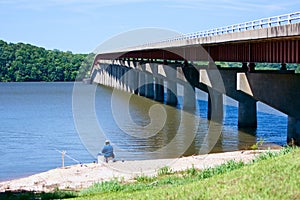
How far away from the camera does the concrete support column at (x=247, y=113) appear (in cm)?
4953

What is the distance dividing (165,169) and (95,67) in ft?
516

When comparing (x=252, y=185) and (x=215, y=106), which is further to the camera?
(x=215, y=106)

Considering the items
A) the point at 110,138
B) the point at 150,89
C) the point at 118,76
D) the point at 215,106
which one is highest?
the point at 118,76

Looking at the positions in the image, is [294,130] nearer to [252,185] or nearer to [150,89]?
[252,185]

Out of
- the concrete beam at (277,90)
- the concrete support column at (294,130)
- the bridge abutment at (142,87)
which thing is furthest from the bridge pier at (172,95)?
the concrete support column at (294,130)

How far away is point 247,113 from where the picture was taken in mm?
50000

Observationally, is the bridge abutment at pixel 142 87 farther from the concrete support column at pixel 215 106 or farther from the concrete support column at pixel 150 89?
the concrete support column at pixel 215 106

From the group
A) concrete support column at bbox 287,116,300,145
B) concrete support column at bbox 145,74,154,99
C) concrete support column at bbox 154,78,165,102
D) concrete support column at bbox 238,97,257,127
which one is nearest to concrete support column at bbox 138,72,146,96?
concrete support column at bbox 145,74,154,99

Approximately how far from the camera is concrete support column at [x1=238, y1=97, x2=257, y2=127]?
49531mm

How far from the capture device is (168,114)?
65875mm

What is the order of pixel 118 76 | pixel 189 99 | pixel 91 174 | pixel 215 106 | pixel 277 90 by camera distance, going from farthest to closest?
pixel 118 76 → pixel 189 99 → pixel 215 106 → pixel 277 90 → pixel 91 174

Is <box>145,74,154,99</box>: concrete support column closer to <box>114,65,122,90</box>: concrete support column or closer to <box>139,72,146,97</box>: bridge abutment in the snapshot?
<box>139,72,146,97</box>: bridge abutment

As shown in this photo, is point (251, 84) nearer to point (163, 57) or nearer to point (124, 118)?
point (124, 118)

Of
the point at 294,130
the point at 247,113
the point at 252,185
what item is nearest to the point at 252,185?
the point at 252,185
